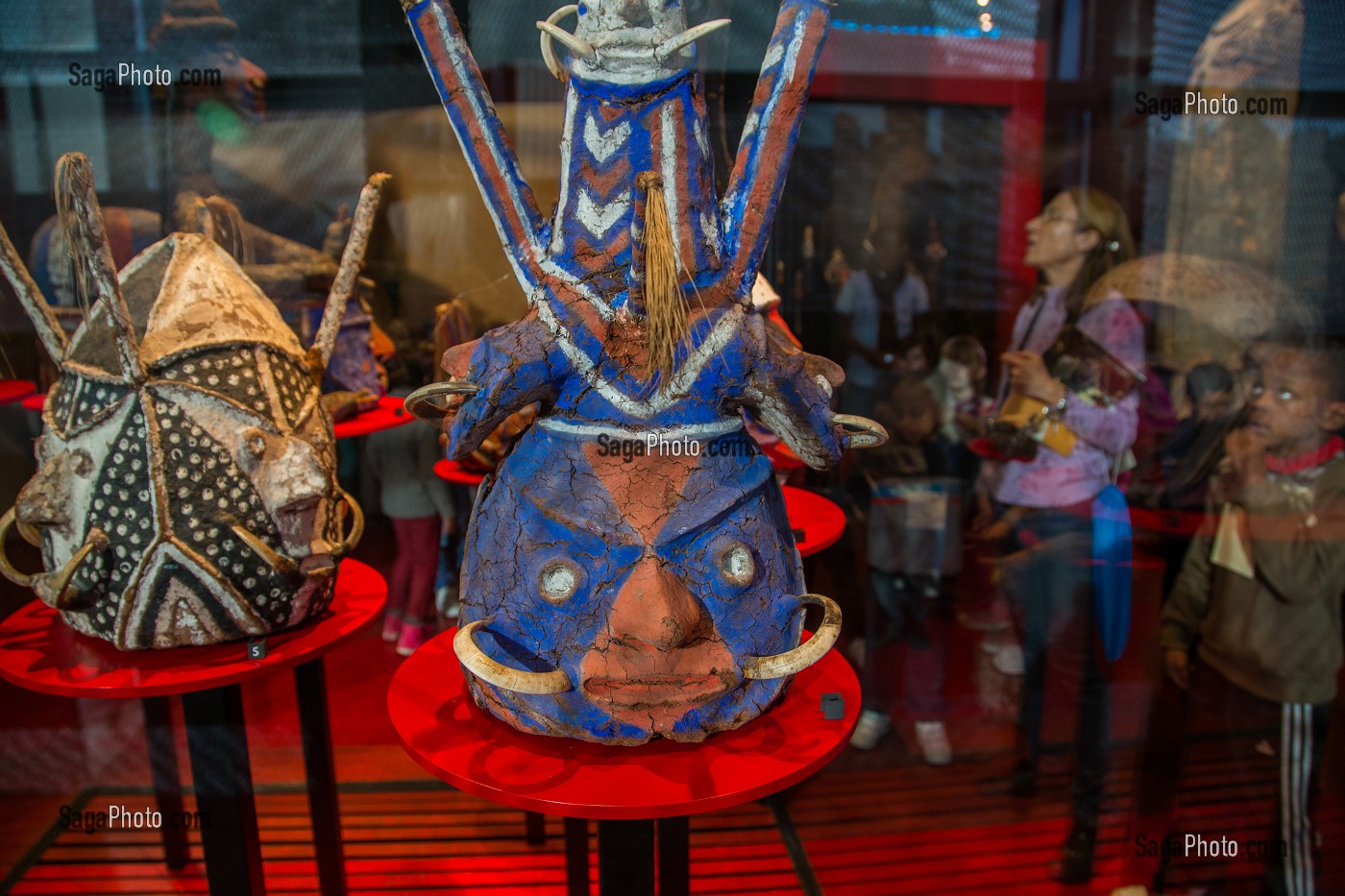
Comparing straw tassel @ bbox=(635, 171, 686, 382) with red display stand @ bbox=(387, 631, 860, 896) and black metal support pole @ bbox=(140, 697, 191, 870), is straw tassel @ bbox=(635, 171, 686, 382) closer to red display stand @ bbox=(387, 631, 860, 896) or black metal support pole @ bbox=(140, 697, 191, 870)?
red display stand @ bbox=(387, 631, 860, 896)

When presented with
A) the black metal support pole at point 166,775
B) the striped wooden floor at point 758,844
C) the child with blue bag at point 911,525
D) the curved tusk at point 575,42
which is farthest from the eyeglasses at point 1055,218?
the black metal support pole at point 166,775

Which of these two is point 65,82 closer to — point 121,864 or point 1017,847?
point 121,864

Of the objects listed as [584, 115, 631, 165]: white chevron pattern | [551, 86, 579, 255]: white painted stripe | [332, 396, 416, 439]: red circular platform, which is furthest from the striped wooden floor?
[584, 115, 631, 165]: white chevron pattern

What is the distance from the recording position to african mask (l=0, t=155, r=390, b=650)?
1179mm

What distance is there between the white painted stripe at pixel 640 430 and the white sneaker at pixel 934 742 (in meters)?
1.67

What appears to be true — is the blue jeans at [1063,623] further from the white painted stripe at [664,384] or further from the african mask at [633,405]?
the white painted stripe at [664,384]

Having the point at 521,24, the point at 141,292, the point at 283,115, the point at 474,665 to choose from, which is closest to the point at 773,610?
the point at 474,665

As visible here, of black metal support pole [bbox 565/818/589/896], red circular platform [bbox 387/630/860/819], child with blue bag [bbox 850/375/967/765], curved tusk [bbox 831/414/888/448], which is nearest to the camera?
red circular platform [bbox 387/630/860/819]

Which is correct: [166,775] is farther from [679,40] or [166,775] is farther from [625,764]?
[679,40]

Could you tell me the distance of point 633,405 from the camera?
1.03 m

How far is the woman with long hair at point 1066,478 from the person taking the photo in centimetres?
207

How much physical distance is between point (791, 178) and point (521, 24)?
0.96m

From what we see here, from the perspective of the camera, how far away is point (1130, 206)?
95.0 inches

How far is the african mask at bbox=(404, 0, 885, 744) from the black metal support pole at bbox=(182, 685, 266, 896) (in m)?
0.45
